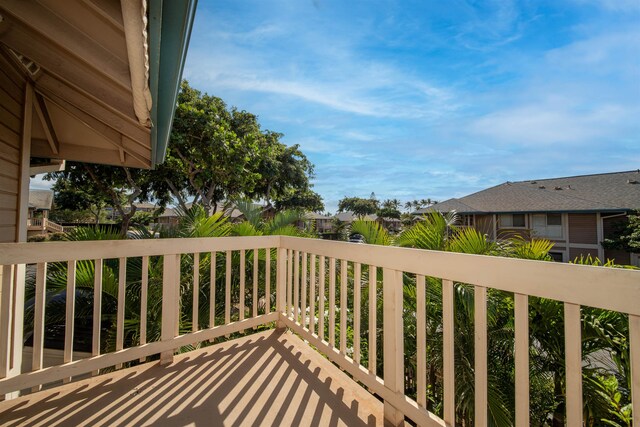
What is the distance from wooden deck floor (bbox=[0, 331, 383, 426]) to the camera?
149 cm

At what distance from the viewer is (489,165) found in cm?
4281

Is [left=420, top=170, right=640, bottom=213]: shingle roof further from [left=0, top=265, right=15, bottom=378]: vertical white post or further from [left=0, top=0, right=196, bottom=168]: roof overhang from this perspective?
[left=0, top=265, right=15, bottom=378]: vertical white post

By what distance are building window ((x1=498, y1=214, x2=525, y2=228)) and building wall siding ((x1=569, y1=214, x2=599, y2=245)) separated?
2195mm

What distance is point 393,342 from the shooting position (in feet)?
4.86

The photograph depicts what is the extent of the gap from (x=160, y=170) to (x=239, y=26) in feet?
22.9

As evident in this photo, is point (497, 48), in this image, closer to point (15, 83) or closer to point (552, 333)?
point (552, 333)

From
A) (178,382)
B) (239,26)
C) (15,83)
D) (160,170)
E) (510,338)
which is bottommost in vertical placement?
(178,382)

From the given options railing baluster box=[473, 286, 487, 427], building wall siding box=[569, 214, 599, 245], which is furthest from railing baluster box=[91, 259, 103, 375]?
building wall siding box=[569, 214, 599, 245]

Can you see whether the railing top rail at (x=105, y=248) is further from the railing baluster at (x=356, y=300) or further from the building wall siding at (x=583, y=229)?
the building wall siding at (x=583, y=229)

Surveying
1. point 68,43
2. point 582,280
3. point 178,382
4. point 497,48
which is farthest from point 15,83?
point 497,48

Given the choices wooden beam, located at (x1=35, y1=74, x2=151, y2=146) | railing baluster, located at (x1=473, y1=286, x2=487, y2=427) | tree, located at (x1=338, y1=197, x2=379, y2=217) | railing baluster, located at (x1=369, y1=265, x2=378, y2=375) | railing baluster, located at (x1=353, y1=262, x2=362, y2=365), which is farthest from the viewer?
tree, located at (x1=338, y1=197, x2=379, y2=217)

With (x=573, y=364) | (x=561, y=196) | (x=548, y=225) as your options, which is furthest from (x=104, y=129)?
(x=561, y=196)

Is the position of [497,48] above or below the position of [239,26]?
above

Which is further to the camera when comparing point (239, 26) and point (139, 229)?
point (239, 26)
